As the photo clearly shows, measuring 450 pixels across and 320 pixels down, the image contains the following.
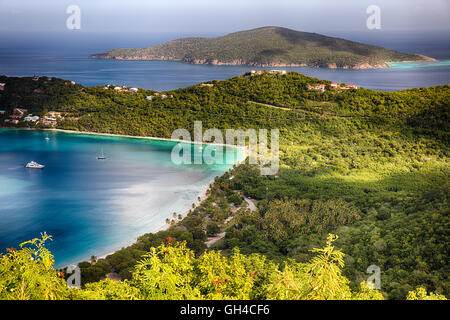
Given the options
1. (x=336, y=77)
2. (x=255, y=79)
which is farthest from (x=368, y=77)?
(x=255, y=79)

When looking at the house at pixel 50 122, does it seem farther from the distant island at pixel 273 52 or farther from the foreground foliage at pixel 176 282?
the distant island at pixel 273 52

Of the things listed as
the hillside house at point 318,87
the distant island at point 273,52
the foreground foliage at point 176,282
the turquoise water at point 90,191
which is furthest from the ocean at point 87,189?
the distant island at point 273,52

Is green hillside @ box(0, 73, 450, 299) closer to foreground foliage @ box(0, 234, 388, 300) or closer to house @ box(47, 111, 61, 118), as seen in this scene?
house @ box(47, 111, 61, 118)

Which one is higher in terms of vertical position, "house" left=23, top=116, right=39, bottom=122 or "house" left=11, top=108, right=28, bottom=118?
"house" left=11, top=108, right=28, bottom=118

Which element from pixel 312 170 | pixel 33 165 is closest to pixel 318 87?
pixel 312 170

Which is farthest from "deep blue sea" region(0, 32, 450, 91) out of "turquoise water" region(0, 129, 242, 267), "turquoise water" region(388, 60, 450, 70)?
"turquoise water" region(0, 129, 242, 267)
